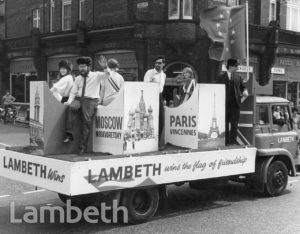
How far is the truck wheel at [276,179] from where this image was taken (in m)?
8.73

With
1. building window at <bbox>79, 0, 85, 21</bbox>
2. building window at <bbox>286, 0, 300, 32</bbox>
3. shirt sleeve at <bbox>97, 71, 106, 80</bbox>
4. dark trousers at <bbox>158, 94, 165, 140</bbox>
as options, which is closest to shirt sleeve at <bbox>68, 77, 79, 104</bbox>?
shirt sleeve at <bbox>97, 71, 106, 80</bbox>

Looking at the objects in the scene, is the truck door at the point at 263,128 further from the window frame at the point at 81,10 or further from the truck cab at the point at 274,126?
the window frame at the point at 81,10

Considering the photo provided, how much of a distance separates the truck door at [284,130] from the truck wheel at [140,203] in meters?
3.08

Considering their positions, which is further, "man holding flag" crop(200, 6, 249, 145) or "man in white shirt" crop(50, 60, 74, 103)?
"man holding flag" crop(200, 6, 249, 145)

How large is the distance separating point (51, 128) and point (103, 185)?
137 cm

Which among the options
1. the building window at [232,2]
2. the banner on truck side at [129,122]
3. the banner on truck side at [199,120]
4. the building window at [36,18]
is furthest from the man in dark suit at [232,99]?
the building window at [36,18]

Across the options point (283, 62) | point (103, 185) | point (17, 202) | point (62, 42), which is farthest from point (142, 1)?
point (103, 185)

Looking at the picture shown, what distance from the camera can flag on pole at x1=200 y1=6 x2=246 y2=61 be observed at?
10844 mm

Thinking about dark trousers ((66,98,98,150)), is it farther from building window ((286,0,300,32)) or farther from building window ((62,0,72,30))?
building window ((286,0,300,32))

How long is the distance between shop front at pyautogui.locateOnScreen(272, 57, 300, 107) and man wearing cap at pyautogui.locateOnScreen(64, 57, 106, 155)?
19.2m

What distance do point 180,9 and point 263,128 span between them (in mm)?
13121

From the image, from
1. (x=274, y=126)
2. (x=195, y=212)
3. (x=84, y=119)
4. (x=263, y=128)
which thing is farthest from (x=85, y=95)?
(x=274, y=126)

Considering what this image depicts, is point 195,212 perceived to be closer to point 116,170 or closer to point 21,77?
point 116,170

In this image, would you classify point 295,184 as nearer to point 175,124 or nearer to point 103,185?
point 175,124
